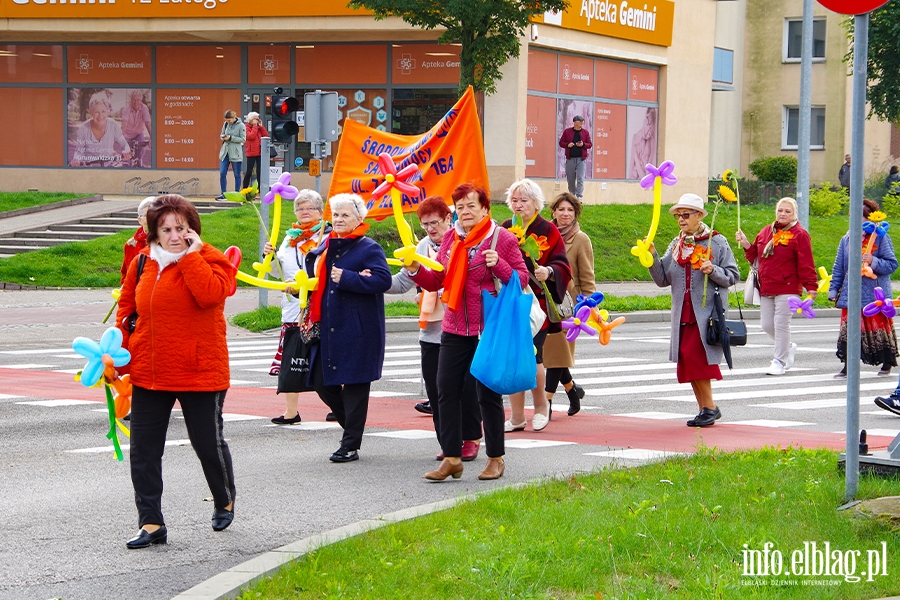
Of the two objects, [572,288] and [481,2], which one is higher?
[481,2]

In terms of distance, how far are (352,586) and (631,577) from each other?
1.19 metres

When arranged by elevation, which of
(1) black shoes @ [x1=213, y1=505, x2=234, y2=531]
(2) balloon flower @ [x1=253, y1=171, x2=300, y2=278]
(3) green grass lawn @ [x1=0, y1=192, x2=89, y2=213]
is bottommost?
(1) black shoes @ [x1=213, y1=505, x2=234, y2=531]

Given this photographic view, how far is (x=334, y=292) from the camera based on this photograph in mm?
9023

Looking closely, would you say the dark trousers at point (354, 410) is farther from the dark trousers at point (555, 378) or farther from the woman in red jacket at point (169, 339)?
the dark trousers at point (555, 378)

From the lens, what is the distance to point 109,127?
111 feet

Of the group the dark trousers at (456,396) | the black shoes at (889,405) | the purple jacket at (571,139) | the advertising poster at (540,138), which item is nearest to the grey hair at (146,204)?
the dark trousers at (456,396)

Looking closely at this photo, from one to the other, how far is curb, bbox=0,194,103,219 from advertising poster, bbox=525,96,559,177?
10845 mm

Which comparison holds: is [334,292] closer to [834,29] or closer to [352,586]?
[352,586]

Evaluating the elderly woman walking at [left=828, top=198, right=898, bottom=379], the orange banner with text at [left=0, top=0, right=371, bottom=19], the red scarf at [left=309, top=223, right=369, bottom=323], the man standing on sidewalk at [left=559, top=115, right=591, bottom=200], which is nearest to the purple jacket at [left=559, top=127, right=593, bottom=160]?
the man standing on sidewalk at [left=559, top=115, right=591, bottom=200]

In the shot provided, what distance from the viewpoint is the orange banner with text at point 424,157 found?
1234 centimetres

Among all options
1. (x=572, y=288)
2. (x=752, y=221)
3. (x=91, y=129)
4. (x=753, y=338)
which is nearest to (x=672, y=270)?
(x=572, y=288)

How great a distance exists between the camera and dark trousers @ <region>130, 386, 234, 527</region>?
261 inches

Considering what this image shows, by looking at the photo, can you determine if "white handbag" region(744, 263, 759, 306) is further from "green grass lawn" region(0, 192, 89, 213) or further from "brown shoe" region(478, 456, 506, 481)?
"green grass lawn" region(0, 192, 89, 213)

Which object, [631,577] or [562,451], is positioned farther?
[562,451]
